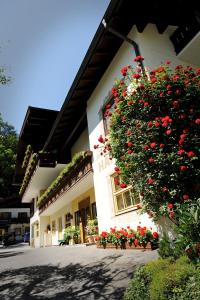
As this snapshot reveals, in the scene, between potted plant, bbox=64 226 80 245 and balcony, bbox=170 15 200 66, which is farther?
potted plant, bbox=64 226 80 245

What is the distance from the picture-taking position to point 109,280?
15.3ft

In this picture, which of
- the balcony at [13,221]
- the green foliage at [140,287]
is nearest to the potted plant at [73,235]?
the green foliage at [140,287]

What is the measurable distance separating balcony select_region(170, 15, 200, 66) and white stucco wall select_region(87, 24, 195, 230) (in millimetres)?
216

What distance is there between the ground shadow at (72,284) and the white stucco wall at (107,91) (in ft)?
7.04

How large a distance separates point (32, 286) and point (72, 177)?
8.36 m

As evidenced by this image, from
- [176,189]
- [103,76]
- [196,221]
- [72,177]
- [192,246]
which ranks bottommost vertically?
[192,246]

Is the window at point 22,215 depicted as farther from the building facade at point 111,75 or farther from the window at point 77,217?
the building facade at point 111,75

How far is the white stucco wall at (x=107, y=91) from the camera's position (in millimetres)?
8141

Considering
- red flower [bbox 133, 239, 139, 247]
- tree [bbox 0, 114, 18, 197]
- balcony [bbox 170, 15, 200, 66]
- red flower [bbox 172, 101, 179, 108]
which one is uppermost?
tree [bbox 0, 114, 18, 197]

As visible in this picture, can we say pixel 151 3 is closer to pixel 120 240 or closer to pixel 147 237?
pixel 147 237

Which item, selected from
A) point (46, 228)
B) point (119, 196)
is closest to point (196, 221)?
point (119, 196)

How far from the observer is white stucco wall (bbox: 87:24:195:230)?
814 cm

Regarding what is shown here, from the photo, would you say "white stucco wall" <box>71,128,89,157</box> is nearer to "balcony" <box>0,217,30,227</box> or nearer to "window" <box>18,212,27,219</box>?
"balcony" <box>0,217,30,227</box>

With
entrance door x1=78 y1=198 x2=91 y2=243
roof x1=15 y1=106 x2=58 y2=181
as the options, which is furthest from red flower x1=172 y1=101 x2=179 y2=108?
roof x1=15 y1=106 x2=58 y2=181
